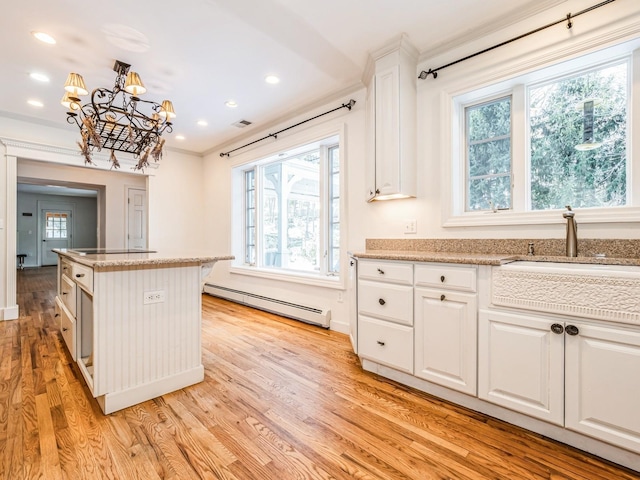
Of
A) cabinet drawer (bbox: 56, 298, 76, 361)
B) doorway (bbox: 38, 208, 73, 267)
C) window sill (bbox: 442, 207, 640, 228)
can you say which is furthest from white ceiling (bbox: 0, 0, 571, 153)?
doorway (bbox: 38, 208, 73, 267)

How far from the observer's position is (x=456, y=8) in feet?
7.21

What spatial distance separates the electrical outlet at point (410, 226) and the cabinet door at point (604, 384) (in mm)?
1452

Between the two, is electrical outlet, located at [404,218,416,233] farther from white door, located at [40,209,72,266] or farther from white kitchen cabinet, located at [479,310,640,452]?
white door, located at [40,209,72,266]

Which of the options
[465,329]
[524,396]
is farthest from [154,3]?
[524,396]

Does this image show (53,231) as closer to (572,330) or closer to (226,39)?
(226,39)

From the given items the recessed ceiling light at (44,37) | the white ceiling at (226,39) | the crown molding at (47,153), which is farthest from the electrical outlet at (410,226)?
the crown molding at (47,153)

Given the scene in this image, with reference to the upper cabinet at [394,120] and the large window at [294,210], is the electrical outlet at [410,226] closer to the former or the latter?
the upper cabinet at [394,120]

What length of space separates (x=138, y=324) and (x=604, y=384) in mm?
2498

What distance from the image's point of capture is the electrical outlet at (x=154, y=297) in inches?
78.3

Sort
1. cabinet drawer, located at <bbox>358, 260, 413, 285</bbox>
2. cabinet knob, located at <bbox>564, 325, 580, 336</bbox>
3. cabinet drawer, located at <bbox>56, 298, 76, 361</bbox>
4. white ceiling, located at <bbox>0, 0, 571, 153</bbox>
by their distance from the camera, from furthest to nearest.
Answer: cabinet drawer, located at <bbox>56, 298, 76, 361</bbox> < white ceiling, located at <bbox>0, 0, 571, 153</bbox> < cabinet drawer, located at <bbox>358, 260, 413, 285</bbox> < cabinet knob, located at <bbox>564, 325, 580, 336</bbox>

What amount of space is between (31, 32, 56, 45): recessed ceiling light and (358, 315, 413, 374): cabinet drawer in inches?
131

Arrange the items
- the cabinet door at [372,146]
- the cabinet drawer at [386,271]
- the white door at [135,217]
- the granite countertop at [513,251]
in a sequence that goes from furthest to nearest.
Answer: the white door at [135,217]
the cabinet door at [372,146]
the cabinet drawer at [386,271]
the granite countertop at [513,251]

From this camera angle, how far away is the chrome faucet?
6.27ft

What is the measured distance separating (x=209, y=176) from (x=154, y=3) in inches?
143
